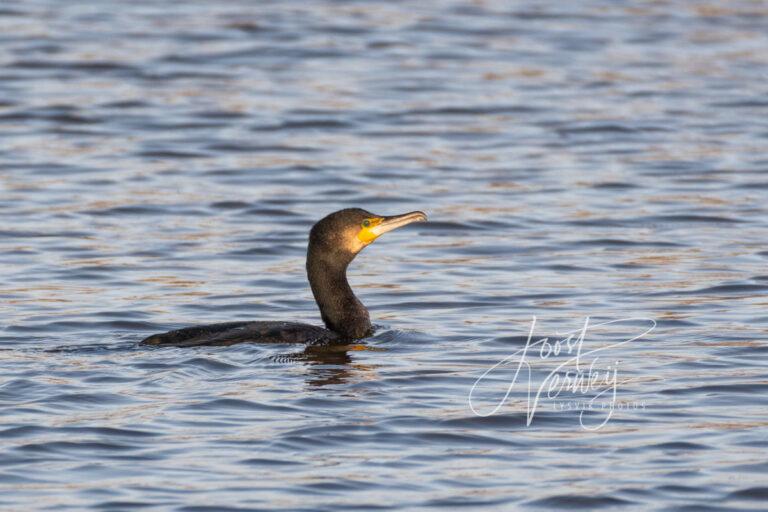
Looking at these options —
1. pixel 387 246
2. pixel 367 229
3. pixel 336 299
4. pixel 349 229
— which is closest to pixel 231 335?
pixel 336 299

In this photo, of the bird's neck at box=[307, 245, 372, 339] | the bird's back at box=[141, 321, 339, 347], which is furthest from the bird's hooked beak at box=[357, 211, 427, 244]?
the bird's back at box=[141, 321, 339, 347]

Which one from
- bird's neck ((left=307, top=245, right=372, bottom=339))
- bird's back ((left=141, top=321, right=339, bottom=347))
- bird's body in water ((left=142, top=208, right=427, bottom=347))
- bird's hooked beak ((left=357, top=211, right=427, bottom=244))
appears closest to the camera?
bird's back ((left=141, top=321, right=339, bottom=347))

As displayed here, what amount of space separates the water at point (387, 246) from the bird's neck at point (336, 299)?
0.69 feet

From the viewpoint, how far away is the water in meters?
8.47

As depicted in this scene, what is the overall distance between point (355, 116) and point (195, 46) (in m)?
4.82

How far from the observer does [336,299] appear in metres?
11.8

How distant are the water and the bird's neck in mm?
211

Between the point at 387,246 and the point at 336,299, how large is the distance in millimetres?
3566

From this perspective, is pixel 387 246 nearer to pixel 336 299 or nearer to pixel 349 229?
pixel 349 229

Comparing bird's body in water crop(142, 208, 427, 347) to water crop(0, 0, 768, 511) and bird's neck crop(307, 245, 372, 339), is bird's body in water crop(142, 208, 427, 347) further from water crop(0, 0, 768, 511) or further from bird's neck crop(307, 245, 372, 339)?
water crop(0, 0, 768, 511)

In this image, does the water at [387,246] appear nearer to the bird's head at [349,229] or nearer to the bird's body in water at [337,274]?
the bird's body in water at [337,274]

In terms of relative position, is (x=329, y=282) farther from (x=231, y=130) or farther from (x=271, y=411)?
(x=231, y=130)

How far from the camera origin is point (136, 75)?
2331 cm

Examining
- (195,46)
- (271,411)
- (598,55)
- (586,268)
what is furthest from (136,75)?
(271,411)
